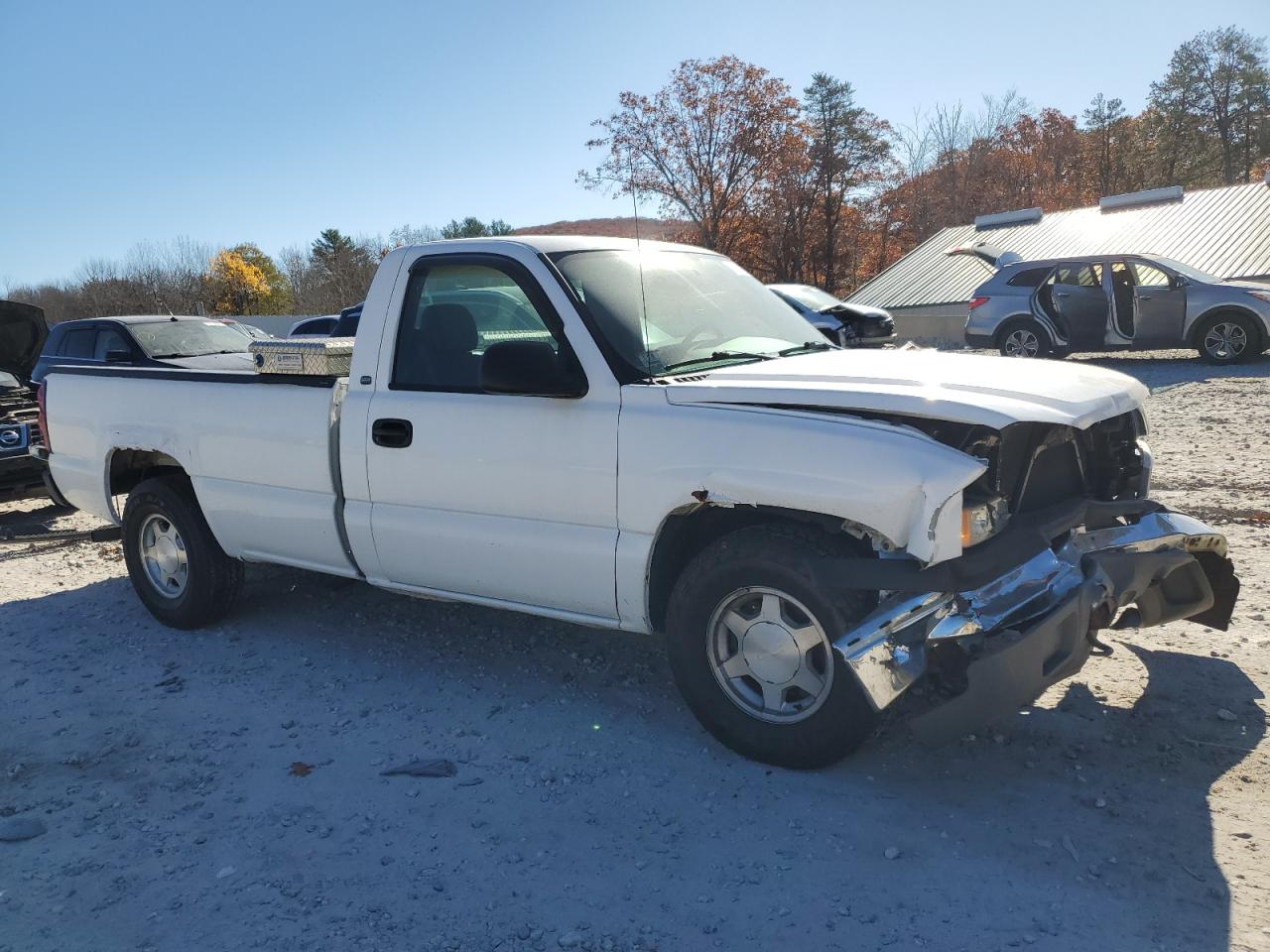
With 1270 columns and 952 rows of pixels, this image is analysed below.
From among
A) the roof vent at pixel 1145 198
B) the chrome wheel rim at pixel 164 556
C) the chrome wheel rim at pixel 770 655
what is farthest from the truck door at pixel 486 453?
the roof vent at pixel 1145 198

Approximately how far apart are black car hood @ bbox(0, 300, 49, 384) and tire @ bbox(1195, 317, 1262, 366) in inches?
603

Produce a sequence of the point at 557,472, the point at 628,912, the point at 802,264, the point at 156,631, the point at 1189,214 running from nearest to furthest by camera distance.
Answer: the point at 628,912
the point at 557,472
the point at 156,631
the point at 1189,214
the point at 802,264

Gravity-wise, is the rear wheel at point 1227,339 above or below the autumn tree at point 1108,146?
below

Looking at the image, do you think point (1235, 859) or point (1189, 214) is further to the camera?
point (1189, 214)

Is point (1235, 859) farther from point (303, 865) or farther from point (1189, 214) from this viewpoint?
point (1189, 214)

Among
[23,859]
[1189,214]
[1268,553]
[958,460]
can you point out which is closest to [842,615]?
[958,460]

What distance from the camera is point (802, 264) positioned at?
1526 inches

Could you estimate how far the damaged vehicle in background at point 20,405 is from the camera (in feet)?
29.4

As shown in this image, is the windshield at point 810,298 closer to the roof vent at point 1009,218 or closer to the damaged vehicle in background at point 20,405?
the damaged vehicle in background at point 20,405

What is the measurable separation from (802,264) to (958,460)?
36965 millimetres

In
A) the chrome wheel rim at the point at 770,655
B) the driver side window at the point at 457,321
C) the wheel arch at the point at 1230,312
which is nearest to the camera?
the chrome wheel rim at the point at 770,655

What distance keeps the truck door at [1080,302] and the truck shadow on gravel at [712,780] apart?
466 inches

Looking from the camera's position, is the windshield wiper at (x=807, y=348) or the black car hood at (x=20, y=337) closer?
the windshield wiper at (x=807, y=348)

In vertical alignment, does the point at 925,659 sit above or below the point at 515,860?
above
